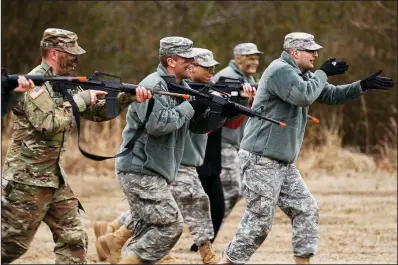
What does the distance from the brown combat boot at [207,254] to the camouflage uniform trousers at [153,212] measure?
1.85m

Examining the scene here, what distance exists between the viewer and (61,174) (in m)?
8.80

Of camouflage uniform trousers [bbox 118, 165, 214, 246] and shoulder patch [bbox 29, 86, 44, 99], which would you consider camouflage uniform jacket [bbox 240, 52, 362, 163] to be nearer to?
camouflage uniform trousers [bbox 118, 165, 214, 246]

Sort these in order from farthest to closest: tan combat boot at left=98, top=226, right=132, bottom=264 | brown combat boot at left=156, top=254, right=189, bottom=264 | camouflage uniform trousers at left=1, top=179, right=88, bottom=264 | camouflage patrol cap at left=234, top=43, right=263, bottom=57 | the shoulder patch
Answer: camouflage patrol cap at left=234, top=43, right=263, bottom=57 < brown combat boot at left=156, top=254, right=189, bottom=264 < tan combat boot at left=98, top=226, right=132, bottom=264 < camouflage uniform trousers at left=1, top=179, right=88, bottom=264 < the shoulder patch

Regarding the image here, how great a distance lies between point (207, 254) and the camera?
11.4m

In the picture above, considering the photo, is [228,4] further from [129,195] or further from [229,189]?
[129,195]

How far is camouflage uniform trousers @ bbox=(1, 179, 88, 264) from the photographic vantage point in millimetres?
8734

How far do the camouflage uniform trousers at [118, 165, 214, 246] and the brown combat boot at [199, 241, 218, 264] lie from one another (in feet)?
0.13

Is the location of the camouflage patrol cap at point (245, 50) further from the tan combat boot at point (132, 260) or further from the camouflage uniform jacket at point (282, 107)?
the tan combat boot at point (132, 260)

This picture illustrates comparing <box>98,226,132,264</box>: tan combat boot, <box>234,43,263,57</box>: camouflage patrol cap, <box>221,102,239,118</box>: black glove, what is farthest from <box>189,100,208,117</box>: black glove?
<box>234,43,263,57</box>: camouflage patrol cap

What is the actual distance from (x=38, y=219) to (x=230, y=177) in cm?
456

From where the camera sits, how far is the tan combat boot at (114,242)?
1116 centimetres

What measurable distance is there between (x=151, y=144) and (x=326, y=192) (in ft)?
32.8

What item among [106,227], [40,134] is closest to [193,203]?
[106,227]

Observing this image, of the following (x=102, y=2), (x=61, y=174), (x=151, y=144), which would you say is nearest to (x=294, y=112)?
(x=151, y=144)
